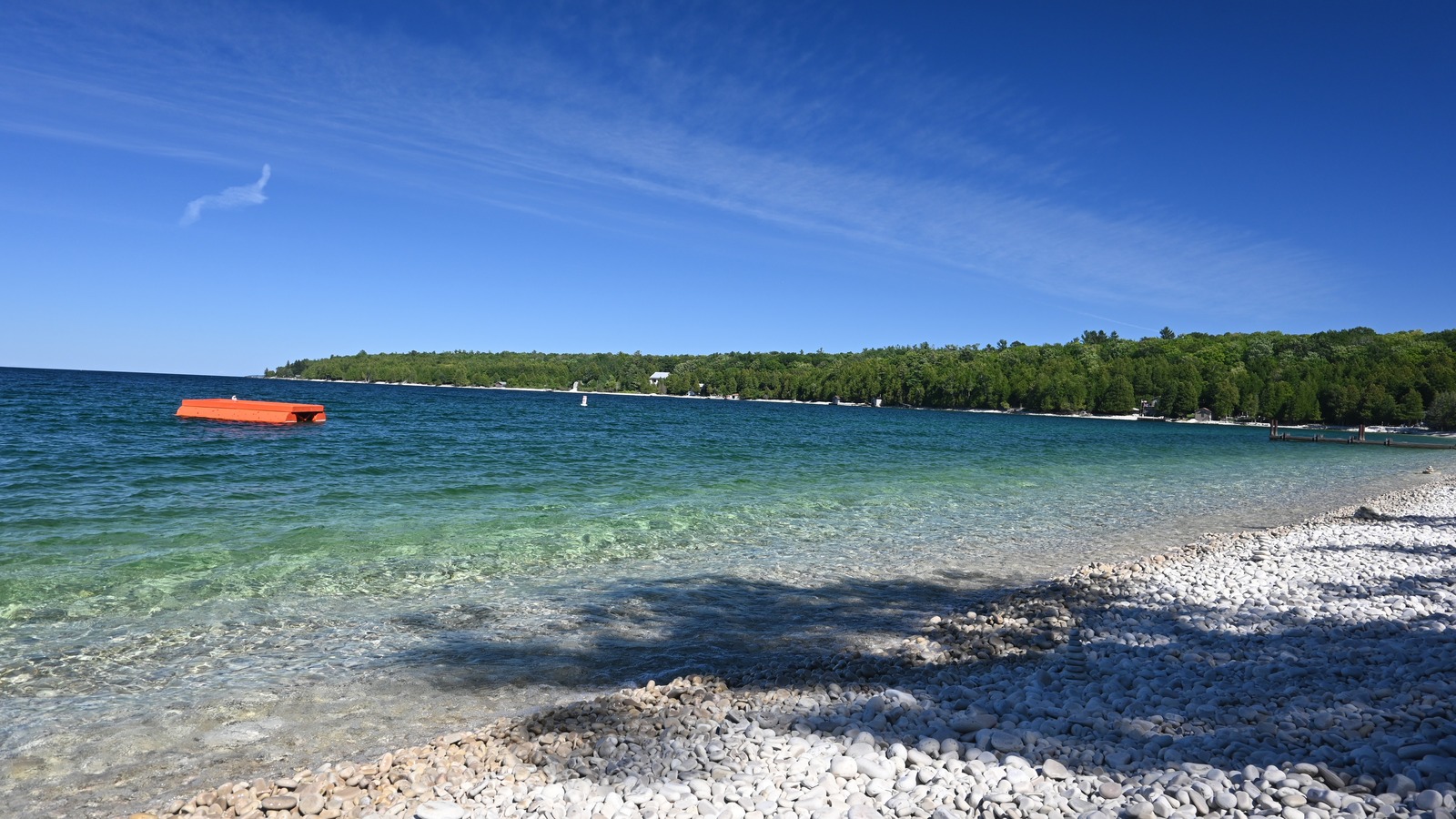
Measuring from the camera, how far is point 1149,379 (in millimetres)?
142250

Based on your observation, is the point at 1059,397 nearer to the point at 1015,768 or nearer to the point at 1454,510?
the point at 1454,510

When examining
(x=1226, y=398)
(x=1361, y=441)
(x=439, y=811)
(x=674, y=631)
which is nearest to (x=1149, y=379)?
(x=1226, y=398)

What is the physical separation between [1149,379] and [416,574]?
154634mm

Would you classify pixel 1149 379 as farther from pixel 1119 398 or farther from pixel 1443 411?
pixel 1443 411

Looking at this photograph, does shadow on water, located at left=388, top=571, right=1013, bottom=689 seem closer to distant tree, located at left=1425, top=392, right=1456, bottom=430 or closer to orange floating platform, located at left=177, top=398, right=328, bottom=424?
orange floating platform, located at left=177, top=398, right=328, bottom=424

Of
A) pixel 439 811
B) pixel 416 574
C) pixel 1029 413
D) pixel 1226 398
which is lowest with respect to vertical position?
pixel 416 574

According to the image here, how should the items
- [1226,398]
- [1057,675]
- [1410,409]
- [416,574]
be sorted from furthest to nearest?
[1226,398], [1410,409], [416,574], [1057,675]

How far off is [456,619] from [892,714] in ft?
18.3

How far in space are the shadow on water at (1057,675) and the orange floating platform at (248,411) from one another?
3988 cm

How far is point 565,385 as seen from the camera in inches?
7574

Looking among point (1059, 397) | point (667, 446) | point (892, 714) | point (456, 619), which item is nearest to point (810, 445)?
point (667, 446)

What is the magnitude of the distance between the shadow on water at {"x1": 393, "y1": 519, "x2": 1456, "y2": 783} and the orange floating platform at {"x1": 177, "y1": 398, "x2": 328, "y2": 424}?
131 feet

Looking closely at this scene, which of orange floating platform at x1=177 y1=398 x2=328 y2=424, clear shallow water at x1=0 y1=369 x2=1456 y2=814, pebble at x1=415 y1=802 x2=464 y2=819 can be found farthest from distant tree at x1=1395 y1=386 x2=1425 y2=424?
pebble at x1=415 y1=802 x2=464 y2=819

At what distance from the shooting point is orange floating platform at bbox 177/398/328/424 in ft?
139
